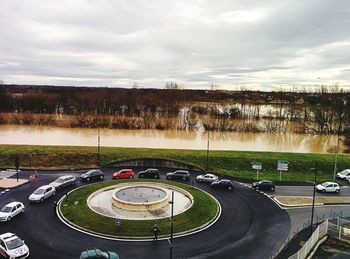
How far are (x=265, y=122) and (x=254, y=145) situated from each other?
91.2 ft

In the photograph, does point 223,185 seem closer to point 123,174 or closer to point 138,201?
point 138,201

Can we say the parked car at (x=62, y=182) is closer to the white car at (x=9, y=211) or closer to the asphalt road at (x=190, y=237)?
the asphalt road at (x=190, y=237)

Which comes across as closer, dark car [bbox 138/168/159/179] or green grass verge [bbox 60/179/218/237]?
green grass verge [bbox 60/179/218/237]

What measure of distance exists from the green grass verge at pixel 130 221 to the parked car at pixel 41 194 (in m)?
2.03

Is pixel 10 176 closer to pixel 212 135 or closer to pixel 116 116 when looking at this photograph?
pixel 212 135

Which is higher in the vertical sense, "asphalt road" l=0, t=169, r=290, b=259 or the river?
the river

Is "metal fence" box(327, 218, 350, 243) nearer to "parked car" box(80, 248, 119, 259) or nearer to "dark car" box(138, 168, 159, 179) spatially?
"parked car" box(80, 248, 119, 259)

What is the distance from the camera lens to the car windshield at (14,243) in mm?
22578

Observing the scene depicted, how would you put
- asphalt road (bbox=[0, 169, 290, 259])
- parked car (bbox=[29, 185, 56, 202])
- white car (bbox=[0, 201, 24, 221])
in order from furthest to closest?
parked car (bbox=[29, 185, 56, 202])
white car (bbox=[0, 201, 24, 221])
asphalt road (bbox=[0, 169, 290, 259])

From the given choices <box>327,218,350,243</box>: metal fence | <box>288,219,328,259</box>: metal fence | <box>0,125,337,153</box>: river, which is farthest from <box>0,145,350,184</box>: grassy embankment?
<box>288,219,328,259</box>: metal fence

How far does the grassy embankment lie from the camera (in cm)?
4744

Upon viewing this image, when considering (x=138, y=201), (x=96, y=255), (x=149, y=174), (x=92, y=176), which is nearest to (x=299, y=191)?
(x=149, y=174)

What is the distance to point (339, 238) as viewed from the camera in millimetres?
26453

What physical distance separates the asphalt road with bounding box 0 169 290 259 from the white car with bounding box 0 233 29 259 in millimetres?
789
